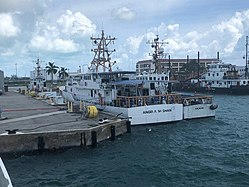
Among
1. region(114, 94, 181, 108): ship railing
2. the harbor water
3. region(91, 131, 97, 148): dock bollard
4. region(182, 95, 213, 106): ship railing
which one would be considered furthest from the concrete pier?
region(182, 95, 213, 106): ship railing

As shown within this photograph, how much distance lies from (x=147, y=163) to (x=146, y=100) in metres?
11.8

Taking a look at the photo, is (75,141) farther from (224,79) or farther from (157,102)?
(224,79)

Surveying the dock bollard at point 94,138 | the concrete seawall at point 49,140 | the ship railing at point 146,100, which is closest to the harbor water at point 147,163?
the dock bollard at point 94,138

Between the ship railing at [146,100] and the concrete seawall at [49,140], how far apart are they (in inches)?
269

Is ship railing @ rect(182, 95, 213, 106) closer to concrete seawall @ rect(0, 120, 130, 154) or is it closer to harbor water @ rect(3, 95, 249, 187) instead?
harbor water @ rect(3, 95, 249, 187)

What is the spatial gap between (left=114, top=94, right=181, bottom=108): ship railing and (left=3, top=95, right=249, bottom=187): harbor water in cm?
338

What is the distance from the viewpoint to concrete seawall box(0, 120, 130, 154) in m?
18.9

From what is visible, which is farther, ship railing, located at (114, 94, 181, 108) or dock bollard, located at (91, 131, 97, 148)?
ship railing, located at (114, 94, 181, 108)

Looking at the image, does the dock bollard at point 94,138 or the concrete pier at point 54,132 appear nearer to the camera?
the concrete pier at point 54,132

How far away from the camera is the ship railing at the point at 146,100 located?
2795 cm

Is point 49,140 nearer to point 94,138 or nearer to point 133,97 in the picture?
point 94,138

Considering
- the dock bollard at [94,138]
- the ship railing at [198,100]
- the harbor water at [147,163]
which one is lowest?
the harbor water at [147,163]

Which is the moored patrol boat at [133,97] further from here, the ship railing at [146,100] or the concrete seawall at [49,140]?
the concrete seawall at [49,140]

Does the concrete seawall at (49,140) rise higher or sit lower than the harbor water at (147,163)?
higher
